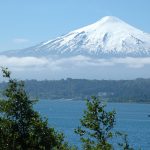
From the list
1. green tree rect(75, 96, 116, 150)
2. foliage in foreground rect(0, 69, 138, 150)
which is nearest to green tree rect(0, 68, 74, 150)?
foliage in foreground rect(0, 69, 138, 150)

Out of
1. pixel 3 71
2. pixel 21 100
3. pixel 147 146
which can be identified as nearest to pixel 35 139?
pixel 21 100

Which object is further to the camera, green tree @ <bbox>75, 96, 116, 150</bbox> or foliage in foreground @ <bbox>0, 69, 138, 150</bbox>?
green tree @ <bbox>75, 96, 116, 150</bbox>

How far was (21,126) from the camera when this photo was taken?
69.9 ft

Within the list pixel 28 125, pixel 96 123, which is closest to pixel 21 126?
pixel 28 125

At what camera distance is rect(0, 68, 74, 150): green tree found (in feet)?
67.8

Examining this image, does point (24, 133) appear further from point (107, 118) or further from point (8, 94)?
point (107, 118)

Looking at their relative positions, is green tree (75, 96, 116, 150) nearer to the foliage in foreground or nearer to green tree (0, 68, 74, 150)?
the foliage in foreground

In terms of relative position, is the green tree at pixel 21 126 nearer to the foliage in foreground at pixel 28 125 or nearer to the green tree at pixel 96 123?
the foliage in foreground at pixel 28 125

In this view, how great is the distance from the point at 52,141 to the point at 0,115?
2.56 meters

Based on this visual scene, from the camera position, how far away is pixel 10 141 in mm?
20594

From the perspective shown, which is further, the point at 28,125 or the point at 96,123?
the point at 96,123

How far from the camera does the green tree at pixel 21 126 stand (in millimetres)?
20656

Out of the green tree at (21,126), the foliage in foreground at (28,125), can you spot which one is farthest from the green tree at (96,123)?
the green tree at (21,126)

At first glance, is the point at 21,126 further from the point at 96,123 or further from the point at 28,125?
the point at 96,123
